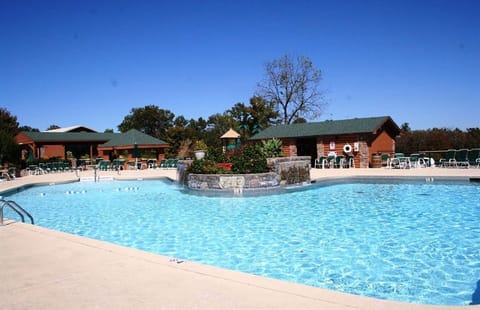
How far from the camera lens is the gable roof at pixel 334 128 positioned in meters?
21.2

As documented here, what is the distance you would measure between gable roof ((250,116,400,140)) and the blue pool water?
7739 millimetres

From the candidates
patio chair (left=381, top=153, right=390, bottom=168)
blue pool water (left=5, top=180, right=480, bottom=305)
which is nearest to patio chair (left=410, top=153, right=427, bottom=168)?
patio chair (left=381, top=153, right=390, bottom=168)

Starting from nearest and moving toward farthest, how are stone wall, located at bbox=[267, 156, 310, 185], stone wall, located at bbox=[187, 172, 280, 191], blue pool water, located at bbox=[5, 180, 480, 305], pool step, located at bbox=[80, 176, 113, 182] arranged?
blue pool water, located at bbox=[5, 180, 480, 305] < stone wall, located at bbox=[187, 172, 280, 191] < stone wall, located at bbox=[267, 156, 310, 185] < pool step, located at bbox=[80, 176, 113, 182]

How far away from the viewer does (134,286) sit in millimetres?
3338

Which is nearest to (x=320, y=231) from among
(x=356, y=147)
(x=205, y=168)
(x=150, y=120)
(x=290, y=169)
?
(x=290, y=169)

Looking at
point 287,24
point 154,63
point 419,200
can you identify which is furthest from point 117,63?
point 419,200

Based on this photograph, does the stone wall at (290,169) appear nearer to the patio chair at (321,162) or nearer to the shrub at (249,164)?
the shrub at (249,164)

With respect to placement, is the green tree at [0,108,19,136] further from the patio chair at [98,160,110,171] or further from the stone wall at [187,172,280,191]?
the stone wall at [187,172,280,191]

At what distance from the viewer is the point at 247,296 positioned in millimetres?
3002

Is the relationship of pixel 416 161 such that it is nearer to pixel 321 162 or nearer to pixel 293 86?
pixel 321 162

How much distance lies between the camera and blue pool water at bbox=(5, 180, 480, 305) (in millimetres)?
4887

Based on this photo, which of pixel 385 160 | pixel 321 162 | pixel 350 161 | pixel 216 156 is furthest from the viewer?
pixel 321 162

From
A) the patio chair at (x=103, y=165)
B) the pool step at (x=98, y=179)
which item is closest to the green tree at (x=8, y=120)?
the patio chair at (x=103, y=165)

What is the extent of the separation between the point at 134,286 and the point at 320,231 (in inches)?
192
